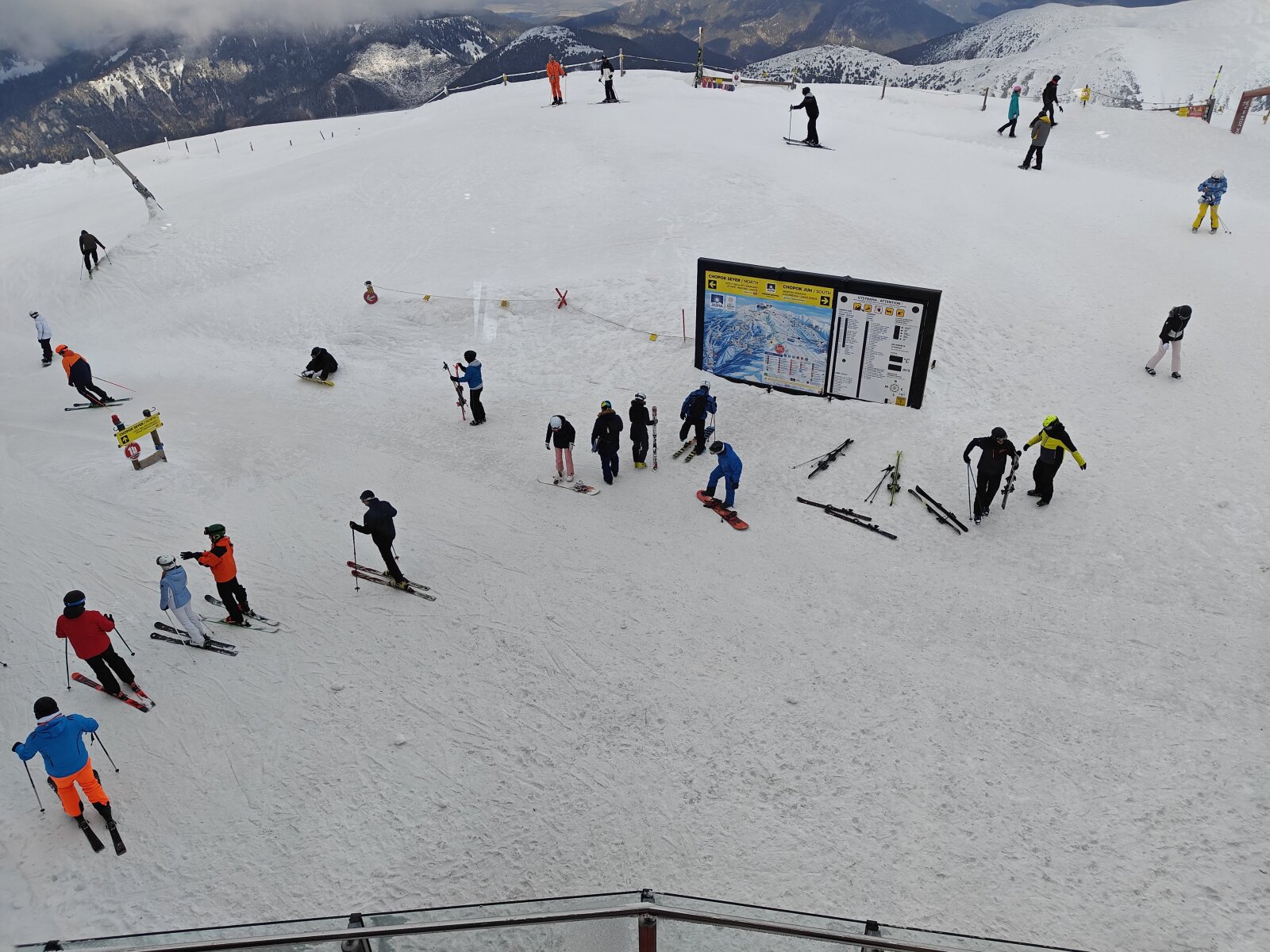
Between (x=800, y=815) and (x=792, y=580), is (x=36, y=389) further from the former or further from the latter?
(x=800, y=815)

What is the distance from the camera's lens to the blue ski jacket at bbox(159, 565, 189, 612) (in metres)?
9.35

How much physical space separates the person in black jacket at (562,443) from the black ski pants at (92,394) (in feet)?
40.0

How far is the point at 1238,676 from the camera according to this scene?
29.3 feet

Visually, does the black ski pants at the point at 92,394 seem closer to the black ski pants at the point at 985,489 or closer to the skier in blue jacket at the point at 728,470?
the skier in blue jacket at the point at 728,470

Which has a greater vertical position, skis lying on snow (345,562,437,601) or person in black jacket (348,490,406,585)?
person in black jacket (348,490,406,585)

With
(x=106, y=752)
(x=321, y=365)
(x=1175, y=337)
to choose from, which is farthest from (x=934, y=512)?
(x=321, y=365)

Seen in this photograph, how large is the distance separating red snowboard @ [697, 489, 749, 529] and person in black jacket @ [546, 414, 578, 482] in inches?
101

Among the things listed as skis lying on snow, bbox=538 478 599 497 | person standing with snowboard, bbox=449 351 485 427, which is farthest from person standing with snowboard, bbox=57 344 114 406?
skis lying on snow, bbox=538 478 599 497

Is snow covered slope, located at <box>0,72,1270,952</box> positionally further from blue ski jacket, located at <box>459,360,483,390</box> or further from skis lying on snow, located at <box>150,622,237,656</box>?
blue ski jacket, located at <box>459,360,483,390</box>

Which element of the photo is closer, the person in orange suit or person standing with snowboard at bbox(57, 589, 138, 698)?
person standing with snowboard at bbox(57, 589, 138, 698)

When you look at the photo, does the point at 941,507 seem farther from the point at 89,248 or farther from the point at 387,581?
the point at 89,248

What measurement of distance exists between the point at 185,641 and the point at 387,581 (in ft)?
9.24

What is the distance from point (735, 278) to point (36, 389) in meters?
18.8

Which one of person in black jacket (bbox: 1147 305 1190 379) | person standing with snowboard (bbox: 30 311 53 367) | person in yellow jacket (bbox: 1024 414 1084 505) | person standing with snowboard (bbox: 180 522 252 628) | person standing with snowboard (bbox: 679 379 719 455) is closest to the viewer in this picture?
person standing with snowboard (bbox: 180 522 252 628)
